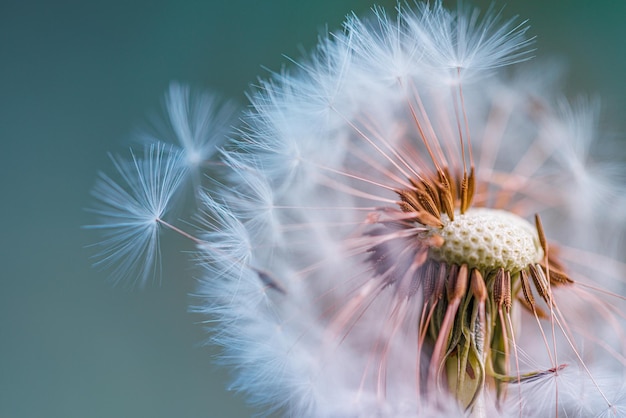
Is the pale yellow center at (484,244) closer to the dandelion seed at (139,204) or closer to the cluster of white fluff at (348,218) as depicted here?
the cluster of white fluff at (348,218)

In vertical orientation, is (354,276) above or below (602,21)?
below

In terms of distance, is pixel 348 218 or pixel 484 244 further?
pixel 348 218

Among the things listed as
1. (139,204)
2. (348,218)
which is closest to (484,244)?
(348,218)

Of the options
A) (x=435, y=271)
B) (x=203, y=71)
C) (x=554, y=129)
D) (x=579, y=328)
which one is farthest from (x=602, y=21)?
(x=435, y=271)

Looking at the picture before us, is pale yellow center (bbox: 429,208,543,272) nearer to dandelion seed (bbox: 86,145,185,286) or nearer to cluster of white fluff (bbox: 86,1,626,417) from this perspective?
cluster of white fluff (bbox: 86,1,626,417)

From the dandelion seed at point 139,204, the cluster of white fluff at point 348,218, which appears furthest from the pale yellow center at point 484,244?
the dandelion seed at point 139,204

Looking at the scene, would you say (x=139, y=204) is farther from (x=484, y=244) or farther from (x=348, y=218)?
(x=484, y=244)

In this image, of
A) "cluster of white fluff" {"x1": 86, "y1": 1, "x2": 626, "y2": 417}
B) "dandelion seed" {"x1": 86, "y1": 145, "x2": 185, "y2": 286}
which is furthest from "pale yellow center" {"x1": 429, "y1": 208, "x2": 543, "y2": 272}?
"dandelion seed" {"x1": 86, "y1": 145, "x2": 185, "y2": 286}

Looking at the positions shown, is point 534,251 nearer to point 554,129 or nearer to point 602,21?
point 554,129
